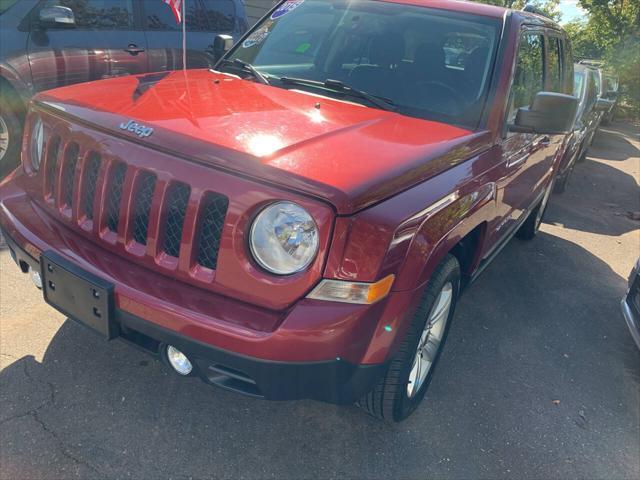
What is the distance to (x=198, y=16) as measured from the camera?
6.19 m

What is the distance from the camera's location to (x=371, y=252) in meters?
1.75

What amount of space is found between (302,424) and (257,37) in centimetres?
242

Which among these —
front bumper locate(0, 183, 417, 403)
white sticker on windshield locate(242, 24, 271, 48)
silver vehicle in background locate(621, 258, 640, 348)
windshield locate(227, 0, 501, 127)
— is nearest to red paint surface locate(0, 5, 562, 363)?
front bumper locate(0, 183, 417, 403)

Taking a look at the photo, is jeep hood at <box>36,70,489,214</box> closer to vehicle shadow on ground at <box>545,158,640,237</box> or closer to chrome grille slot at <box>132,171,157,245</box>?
chrome grille slot at <box>132,171,157,245</box>

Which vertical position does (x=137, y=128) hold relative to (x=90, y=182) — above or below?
above

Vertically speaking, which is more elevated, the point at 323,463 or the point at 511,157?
the point at 511,157

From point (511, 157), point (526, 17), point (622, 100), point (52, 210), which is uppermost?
point (526, 17)

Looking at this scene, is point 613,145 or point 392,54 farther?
point 613,145

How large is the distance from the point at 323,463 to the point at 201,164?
1.34 metres

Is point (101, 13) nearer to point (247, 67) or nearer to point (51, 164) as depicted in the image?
point (247, 67)

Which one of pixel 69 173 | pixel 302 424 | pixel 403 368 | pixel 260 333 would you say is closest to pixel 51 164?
pixel 69 173

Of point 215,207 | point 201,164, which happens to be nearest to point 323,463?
point 215,207

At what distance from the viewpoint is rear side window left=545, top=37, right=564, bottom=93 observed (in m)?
3.94

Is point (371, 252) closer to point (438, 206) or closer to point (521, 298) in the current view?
point (438, 206)
